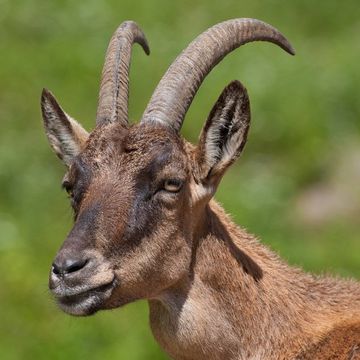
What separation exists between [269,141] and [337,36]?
5.87 m

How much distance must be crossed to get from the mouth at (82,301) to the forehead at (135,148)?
0.98m

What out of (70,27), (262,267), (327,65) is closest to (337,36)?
(327,65)

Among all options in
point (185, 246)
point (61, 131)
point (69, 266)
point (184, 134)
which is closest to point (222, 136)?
point (185, 246)

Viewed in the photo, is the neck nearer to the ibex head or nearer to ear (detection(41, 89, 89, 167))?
the ibex head

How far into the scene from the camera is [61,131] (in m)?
9.91

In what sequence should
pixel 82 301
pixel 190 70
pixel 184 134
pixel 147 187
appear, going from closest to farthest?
pixel 82 301
pixel 147 187
pixel 190 70
pixel 184 134

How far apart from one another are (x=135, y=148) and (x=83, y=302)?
4.04 ft

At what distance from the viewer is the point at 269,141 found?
2122 cm

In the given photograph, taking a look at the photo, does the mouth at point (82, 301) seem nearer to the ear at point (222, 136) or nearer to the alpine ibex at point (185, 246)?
the alpine ibex at point (185, 246)

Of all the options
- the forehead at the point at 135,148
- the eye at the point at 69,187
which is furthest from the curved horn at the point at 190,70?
the eye at the point at 69,187

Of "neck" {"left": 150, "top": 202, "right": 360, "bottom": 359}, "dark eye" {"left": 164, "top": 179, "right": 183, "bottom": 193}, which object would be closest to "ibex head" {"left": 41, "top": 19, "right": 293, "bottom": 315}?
"dark eye" {"left": 164, "top": 179, "right": 183, "bottom": 193}

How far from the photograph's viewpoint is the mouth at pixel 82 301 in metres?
8.50

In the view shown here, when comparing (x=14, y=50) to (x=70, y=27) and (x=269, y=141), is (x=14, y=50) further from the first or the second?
(x=269, y=141)

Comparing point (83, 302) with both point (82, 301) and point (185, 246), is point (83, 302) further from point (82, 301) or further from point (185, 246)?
point (185, 246)
